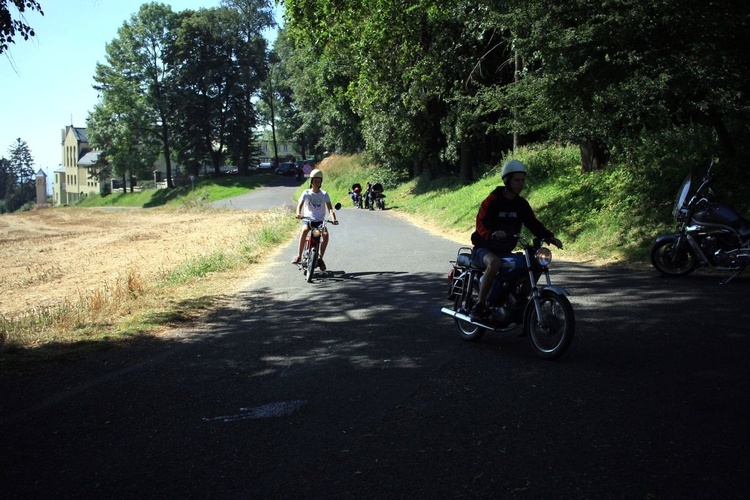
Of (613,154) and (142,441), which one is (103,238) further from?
(142,441)

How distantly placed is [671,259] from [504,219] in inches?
206

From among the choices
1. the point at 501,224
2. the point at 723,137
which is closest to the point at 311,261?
the point at 501,224

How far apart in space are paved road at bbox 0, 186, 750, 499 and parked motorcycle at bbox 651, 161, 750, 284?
1.63 metres

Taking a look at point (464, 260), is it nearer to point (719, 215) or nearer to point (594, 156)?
point (719, 215)

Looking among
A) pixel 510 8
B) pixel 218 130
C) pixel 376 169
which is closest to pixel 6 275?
pixel 510 8

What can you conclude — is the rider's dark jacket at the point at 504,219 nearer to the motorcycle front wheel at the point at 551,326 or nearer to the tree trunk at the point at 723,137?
the motorcycle front wheel at the point at 551,326

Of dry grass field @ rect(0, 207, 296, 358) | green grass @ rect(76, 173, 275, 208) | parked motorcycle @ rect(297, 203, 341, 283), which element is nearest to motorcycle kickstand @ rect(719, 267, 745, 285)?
parked motorcycle @ rect(297, 203, 341, 283)

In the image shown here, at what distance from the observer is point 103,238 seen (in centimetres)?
3272

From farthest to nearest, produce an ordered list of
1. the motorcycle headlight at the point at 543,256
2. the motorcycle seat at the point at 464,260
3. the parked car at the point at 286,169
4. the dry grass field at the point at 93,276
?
1. the parked car at the point at 286,169
2. the dry grass field at the point at 93,276
3. the motorcycle seat at the point at 464,260
4. the motorcycle headlight at the point at 543,256

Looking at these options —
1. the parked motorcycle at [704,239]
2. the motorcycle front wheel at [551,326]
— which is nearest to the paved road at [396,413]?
the motorcycle front wheel at [551,326]

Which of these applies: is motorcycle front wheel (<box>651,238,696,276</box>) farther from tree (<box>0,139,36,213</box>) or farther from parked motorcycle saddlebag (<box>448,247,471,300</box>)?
tree (<box>0,139,36,213</box>)

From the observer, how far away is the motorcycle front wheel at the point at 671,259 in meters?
10.9

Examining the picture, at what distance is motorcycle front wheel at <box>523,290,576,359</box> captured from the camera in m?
6.25

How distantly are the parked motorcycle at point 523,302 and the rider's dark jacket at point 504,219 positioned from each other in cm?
14
